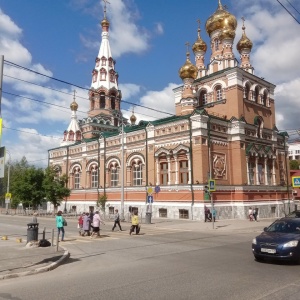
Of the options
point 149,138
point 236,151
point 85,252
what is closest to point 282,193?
point 236,151

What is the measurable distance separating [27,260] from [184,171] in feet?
80.0

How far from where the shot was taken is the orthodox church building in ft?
110

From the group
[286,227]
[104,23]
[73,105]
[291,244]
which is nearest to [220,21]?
[104,23]

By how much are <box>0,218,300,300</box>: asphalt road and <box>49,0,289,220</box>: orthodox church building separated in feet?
47.5

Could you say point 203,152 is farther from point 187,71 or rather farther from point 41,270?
point 41,270

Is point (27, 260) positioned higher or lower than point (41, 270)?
higher

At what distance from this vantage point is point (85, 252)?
1411 centimetres

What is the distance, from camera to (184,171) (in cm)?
3453

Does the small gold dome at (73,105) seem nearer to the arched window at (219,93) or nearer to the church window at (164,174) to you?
the church window at (164,174)

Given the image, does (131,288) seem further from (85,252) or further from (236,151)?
(236,151)

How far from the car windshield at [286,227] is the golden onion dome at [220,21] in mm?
35129

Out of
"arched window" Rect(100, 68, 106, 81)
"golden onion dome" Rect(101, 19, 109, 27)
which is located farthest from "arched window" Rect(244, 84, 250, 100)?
"golden onion dome" Rect(101, 19, 109, 27)

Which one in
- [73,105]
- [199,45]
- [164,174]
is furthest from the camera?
[73,105]

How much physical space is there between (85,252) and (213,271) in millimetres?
A: 6398
